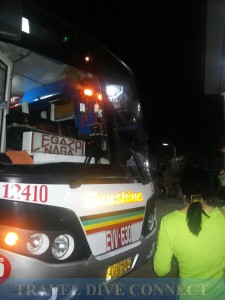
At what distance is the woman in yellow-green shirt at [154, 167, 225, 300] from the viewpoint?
2.00 meters

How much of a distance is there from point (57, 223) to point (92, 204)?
1.38 feet

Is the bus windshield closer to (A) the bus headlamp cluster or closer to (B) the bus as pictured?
(B) the bus

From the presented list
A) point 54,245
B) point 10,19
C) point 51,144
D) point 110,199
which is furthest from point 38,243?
point 10,19

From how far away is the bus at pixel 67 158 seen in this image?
2371mm

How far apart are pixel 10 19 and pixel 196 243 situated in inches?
92.8

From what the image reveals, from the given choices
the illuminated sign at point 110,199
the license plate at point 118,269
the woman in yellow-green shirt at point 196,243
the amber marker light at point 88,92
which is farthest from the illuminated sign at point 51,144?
the woman in yellow-green shirt at point 196,243

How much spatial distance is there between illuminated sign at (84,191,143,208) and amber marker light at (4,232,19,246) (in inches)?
26.5

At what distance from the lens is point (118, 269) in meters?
2.96

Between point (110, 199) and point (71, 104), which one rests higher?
point (71, 104)

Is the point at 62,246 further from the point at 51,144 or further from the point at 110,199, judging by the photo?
the point at 51,144

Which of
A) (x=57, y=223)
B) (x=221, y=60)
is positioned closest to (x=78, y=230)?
(x=57, y=223)

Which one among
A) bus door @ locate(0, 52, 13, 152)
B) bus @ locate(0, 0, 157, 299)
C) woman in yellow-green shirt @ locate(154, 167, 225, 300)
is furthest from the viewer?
bus door @ locate(0, 52, 13, 152)

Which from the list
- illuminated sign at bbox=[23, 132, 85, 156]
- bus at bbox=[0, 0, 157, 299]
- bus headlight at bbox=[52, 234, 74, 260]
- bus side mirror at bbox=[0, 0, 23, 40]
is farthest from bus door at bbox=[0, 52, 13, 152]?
bus headlight at bbox=[52, 234, 74, 260]

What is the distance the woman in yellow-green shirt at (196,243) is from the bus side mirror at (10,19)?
74.3 inches
